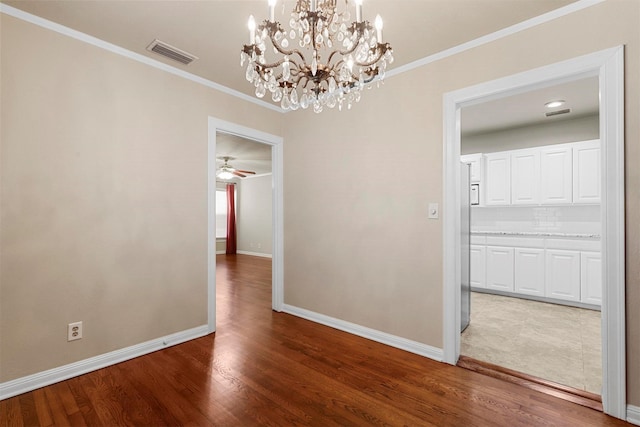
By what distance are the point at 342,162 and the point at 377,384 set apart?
2.07m

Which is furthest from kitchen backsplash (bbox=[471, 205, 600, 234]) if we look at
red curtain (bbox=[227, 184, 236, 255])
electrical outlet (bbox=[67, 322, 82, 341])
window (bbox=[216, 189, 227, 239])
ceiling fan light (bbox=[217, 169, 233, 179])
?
window (bbox=[216, 189, 227, 239])

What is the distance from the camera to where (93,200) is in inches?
91.7

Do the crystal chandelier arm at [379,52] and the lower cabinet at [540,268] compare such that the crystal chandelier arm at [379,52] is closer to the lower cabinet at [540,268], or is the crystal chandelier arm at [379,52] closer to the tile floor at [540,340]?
the tile floor at [540,340]

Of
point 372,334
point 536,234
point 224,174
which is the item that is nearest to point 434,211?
point 372,334

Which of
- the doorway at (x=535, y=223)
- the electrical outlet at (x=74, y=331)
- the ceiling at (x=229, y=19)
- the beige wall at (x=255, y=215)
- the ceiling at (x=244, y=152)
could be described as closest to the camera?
the ceiling at (x=229, y=19)

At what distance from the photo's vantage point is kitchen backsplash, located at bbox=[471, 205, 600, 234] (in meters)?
4.21

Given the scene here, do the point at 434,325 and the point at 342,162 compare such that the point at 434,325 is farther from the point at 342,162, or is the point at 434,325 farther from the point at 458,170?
the point at 342,162

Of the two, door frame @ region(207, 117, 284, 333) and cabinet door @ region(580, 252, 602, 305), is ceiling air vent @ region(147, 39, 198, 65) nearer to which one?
door frame @ region(207, 117, 284, 333)

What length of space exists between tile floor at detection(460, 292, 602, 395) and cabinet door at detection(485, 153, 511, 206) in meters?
1.59

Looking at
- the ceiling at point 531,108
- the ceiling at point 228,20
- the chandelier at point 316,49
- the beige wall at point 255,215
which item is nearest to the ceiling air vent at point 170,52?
the ceiling at point 228,20

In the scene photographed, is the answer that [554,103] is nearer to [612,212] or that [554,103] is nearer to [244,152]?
[612,212]

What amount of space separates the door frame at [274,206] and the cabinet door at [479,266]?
310cm

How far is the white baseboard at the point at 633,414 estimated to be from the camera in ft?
5.68

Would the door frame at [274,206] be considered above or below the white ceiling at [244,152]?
below
